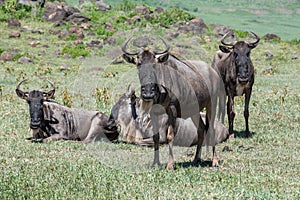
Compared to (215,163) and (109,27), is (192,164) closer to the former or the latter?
(215,163)

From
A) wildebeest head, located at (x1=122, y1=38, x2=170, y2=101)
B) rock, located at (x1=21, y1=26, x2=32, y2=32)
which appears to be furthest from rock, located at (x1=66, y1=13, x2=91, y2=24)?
wildebeest head, located at (x1=122, y1=38, x2=170, y2=101)

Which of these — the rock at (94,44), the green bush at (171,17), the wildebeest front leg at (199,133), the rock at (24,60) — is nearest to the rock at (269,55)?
the rock at (94,44)

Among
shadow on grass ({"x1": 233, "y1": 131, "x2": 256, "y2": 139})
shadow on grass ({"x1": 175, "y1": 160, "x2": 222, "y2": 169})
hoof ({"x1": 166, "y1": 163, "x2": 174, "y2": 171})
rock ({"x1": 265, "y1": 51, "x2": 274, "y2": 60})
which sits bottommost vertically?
rock ({"x1": 265, "y1": 51, "x2": 274, "y2": 60})

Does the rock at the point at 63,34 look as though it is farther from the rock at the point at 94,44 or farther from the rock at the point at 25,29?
the rock at the point at 94,44

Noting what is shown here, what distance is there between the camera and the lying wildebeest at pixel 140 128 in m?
9.87

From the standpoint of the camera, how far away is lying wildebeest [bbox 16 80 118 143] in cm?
1035

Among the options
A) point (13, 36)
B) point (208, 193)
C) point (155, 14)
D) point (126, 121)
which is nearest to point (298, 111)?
point (126, 121)

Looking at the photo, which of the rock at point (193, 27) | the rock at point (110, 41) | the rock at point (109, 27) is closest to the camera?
the rock at point (110, 41)

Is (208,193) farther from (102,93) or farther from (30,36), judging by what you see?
(30,36)

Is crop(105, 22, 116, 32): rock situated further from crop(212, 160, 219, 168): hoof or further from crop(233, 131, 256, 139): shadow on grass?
crop(212, 160, 219, 168): hoof

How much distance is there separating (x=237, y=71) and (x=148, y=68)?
4.62m

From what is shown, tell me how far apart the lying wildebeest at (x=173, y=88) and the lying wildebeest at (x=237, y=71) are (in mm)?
2800

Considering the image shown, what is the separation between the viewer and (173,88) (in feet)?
23.4

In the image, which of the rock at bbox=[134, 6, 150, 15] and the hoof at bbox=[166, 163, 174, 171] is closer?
the hoof at bbox=[166, 163, 174, 171]
